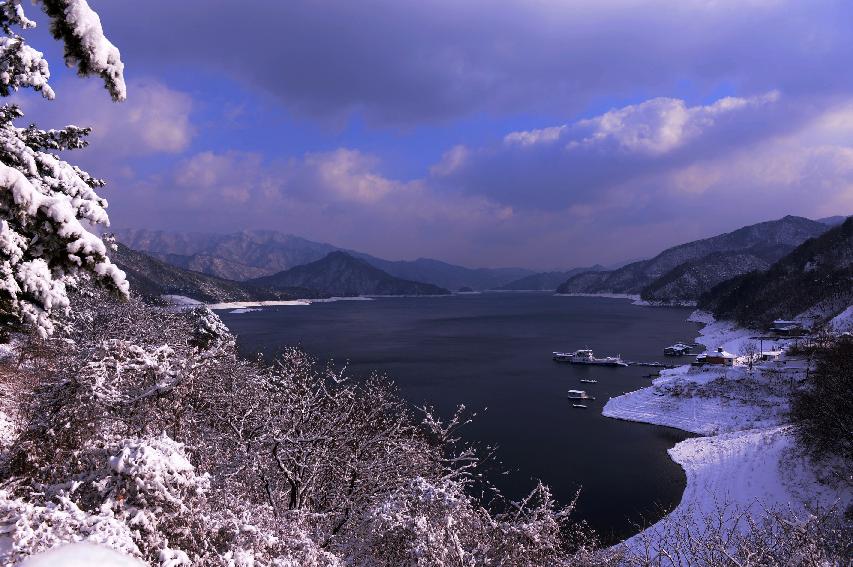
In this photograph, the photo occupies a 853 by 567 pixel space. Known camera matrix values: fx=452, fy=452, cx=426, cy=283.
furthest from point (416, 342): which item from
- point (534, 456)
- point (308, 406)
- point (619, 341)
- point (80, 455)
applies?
point (80, 455)

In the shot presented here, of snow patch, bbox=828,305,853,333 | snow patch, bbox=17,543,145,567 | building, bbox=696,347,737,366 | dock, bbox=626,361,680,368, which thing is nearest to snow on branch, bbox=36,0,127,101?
snow patch, bbox=17,543,145,567

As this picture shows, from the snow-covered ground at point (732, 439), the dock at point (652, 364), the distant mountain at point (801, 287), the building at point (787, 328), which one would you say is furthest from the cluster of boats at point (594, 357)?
the distant mountain at point (801, 287)

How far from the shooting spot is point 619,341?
116000mm

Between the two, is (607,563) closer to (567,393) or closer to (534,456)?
(534,456)

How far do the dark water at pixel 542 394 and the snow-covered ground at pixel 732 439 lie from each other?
212 centimetres

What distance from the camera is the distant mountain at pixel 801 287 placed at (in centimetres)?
11006

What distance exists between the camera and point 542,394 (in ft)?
208

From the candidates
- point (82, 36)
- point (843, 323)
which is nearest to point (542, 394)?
point (843, 323)

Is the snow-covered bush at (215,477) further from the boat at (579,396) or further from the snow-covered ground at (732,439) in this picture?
the boat at (579,396)

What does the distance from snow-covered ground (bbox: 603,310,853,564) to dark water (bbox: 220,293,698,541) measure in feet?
6.96

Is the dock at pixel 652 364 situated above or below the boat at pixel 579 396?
below

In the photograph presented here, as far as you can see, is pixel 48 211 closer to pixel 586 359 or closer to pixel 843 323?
pixel 586 359

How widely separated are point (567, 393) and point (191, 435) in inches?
2266

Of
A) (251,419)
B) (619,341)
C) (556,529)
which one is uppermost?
(251,419)
